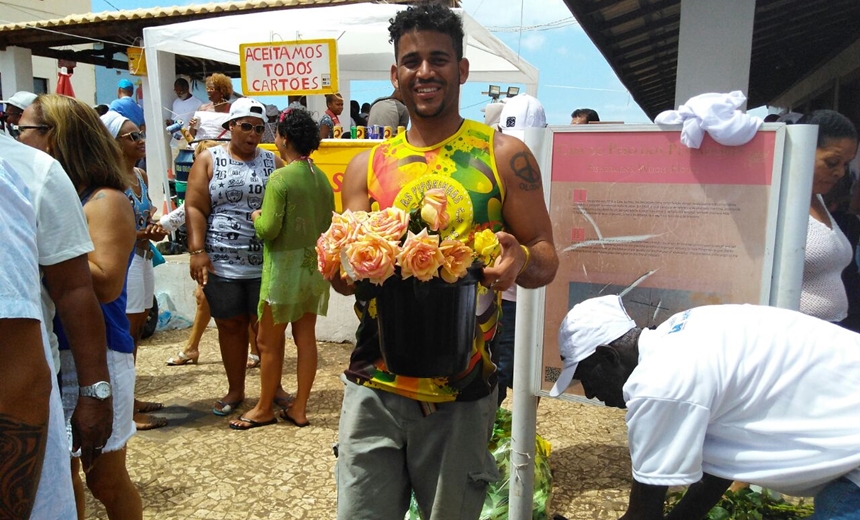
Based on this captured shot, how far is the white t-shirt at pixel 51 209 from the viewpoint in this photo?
1.67 meters

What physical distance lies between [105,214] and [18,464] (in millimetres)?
1317

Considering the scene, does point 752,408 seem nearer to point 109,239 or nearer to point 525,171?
point 525,171

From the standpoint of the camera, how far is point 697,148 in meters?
2.46

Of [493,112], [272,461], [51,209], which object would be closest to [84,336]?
[51,209]

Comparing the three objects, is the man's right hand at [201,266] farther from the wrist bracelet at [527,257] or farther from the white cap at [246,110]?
the wrist bracelet at [527,257]

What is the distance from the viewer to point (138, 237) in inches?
157

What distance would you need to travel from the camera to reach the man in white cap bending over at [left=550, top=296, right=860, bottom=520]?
1.75 m

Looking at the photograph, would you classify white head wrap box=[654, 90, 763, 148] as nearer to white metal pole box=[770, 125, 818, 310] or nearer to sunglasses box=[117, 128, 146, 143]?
white metal pole box=[770, 125, 818, 310]

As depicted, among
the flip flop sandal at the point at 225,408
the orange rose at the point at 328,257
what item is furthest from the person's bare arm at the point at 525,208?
the flip flop sandal at the point at 225,408

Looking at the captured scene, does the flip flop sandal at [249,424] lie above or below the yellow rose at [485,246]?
below

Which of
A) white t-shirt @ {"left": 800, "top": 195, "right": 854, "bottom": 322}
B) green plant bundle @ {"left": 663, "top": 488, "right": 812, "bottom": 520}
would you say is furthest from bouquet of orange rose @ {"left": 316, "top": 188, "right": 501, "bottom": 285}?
white t-shirt @ {"left": 800, "top": 195, "right": 854, "bottom": 322}

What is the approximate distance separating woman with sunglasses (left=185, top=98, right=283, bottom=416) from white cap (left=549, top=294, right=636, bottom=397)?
106 inches

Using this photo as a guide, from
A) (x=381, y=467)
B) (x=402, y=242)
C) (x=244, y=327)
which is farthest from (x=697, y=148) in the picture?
(x=244, y=327)

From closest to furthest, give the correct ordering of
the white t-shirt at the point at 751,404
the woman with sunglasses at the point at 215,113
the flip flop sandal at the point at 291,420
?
the white t-shirt at the point at 751,404
the flip flop sandal at the point at 291,420
the woman with sunglasses at the point at 215,113
